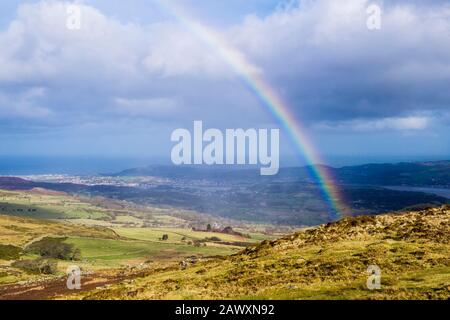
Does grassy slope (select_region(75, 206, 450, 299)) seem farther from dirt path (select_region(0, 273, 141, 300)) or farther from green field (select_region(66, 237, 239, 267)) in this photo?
green field (select_region(66, 237, 239, 267))

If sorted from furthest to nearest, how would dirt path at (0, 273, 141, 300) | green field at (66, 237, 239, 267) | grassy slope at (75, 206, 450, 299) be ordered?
green field at (66, 237, 239, 267) < dirt path at (0, 273, 141, 300) < grassy slope at (75, 206, 450, 299)

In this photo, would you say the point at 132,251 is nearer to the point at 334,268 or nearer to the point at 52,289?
the point at 52,289

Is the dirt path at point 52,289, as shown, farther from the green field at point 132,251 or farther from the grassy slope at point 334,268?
the green field at point 132,251

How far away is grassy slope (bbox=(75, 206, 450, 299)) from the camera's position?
106 ft

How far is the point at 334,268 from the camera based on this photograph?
3819 centimetres

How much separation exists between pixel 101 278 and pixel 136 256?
270 ft

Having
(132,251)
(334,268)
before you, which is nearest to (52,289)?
(334,268)

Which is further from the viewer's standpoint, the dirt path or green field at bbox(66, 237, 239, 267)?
green field at bbox(66, 237, 239, 267)

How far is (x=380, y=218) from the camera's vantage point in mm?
57562

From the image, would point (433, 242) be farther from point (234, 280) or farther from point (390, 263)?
point (234, 280)

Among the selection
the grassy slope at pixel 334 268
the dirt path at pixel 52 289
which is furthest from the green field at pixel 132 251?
the grassy slope at pixel 334 268

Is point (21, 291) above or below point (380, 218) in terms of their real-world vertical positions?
below

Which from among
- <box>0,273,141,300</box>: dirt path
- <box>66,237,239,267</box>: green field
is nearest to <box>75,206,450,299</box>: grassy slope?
<box>0,273,141,300</box>: dirt path
